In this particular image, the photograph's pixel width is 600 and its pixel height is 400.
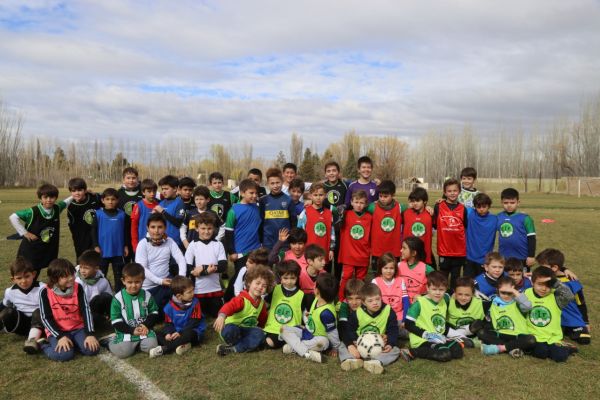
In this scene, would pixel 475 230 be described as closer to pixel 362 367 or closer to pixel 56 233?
pixel 362 367

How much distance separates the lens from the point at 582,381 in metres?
3.77

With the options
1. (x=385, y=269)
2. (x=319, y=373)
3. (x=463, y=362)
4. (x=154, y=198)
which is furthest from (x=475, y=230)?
(x=154, y=198)

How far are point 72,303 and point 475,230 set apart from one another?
16.7 feet

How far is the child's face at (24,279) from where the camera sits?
472 cm

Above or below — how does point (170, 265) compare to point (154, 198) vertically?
below

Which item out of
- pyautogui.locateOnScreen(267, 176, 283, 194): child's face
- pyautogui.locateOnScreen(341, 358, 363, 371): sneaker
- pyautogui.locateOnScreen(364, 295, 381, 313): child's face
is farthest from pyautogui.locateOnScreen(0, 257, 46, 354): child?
pyautogui.locateOnScreen(364, 295, 381, 313): child's face

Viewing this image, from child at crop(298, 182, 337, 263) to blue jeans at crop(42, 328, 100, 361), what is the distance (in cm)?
287

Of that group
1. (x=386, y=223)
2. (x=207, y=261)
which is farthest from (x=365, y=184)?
(x=207, y=261)

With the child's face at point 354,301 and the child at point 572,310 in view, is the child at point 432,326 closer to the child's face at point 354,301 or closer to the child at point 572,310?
the child's face at point 354,301

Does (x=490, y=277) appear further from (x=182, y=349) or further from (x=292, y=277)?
(x=182, y=349)

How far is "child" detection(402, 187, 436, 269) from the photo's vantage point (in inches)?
238

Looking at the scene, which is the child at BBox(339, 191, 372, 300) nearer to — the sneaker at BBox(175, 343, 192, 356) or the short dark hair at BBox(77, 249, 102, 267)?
the sneaker at BBox(175, 343, 192, 356)

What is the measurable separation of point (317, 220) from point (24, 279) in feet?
11.5

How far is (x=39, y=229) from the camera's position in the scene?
5840 millimetres
